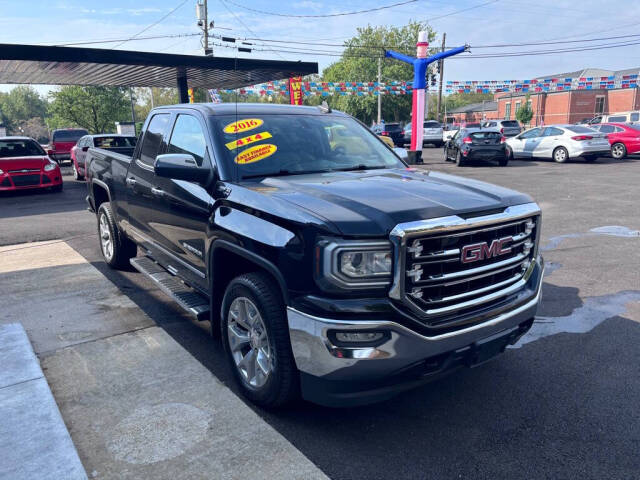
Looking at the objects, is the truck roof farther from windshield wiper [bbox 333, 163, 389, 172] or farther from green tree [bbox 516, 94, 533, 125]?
green tree [bbox 516, 94, 533, 125]

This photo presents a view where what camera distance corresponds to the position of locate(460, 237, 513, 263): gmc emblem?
2820 mm

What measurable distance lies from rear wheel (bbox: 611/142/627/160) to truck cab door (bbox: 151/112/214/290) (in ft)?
70.3

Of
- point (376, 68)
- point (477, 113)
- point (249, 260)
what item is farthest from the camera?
point (477, 113)

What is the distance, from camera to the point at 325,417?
318 cm

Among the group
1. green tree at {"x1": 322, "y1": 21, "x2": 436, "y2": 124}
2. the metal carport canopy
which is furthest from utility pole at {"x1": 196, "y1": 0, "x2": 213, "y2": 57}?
green tree at {"x1": 322, "y1": 21, "x2": 436, "y2": 124}

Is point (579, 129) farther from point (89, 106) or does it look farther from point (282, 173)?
point (89, 106)

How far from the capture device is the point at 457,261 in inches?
110

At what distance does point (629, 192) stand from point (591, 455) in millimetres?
11339

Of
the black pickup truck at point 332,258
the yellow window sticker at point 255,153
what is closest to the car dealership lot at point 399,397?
the black pickup truck at point 332,258

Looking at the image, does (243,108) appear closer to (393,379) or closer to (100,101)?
(393,379)

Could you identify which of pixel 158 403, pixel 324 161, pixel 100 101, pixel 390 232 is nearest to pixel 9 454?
pixel 158 403

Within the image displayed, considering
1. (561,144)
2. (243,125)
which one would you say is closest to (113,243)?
(243,125)

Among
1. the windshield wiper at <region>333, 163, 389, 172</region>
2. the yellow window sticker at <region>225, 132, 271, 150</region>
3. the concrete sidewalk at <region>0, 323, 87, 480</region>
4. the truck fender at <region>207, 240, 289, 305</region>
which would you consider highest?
the yellow window sticker at <region>225, 132, 271, 150</region>

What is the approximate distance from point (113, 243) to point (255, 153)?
3257mm
